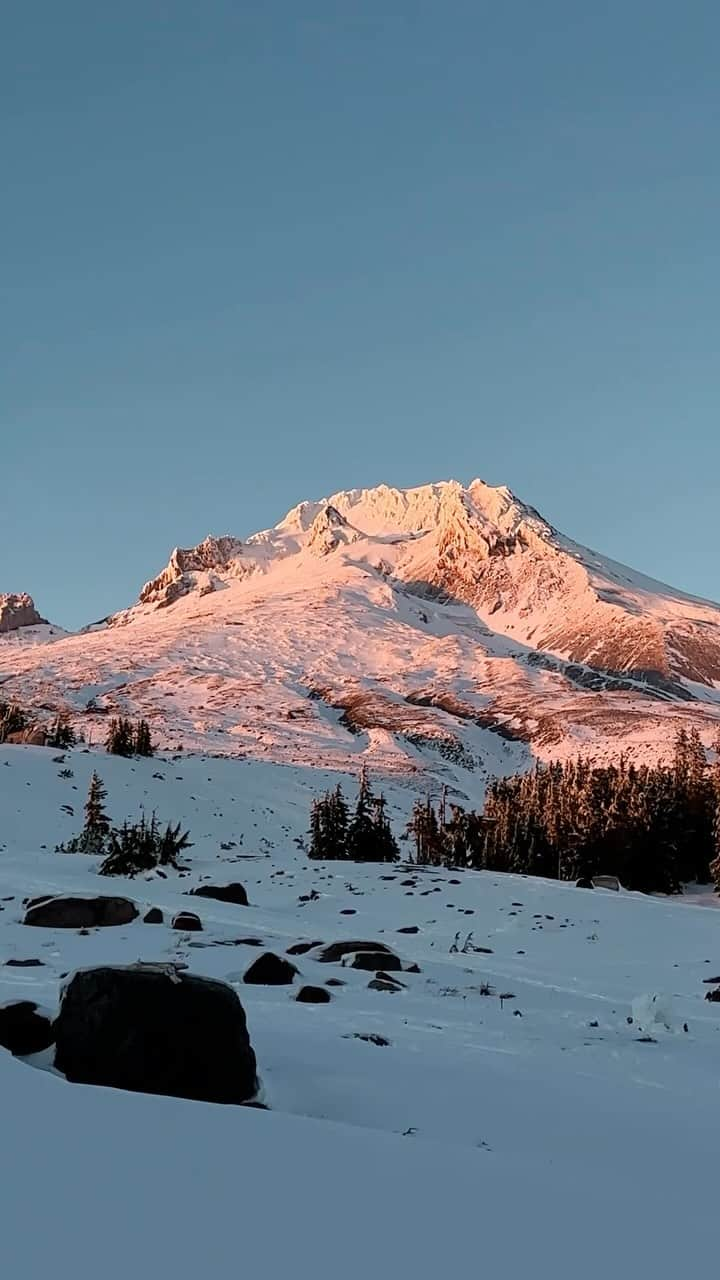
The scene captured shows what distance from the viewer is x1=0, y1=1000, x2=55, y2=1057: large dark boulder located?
7719mm

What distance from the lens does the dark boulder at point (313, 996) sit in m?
11.1

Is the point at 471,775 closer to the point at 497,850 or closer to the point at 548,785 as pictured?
the point at 548,785

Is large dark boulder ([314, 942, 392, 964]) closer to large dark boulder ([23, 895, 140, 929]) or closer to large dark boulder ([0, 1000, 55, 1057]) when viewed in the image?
large dark boulder ([23, 895, 140, 929])

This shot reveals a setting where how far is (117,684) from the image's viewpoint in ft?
652

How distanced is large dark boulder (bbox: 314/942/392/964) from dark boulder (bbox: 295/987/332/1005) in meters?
4.08

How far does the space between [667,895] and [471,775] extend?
9262 cm

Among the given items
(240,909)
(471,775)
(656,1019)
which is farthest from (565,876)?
(471,775)

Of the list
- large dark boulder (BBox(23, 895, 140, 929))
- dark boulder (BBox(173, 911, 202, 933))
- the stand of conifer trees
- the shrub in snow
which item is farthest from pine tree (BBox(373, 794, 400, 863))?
the shrub in snow

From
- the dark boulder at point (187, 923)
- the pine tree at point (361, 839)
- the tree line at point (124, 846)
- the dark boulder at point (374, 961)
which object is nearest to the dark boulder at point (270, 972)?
the dark boulder at point (374, 961)

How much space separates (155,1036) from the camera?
7.23 metres

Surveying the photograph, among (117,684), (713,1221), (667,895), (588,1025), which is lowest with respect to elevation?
(667,895)

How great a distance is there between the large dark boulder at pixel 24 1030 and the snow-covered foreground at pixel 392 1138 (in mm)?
963

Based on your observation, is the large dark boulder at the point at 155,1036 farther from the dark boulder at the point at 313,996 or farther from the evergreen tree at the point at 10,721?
the evergreen tree at the point at 10,721

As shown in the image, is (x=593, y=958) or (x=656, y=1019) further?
(x=593, y=958)
